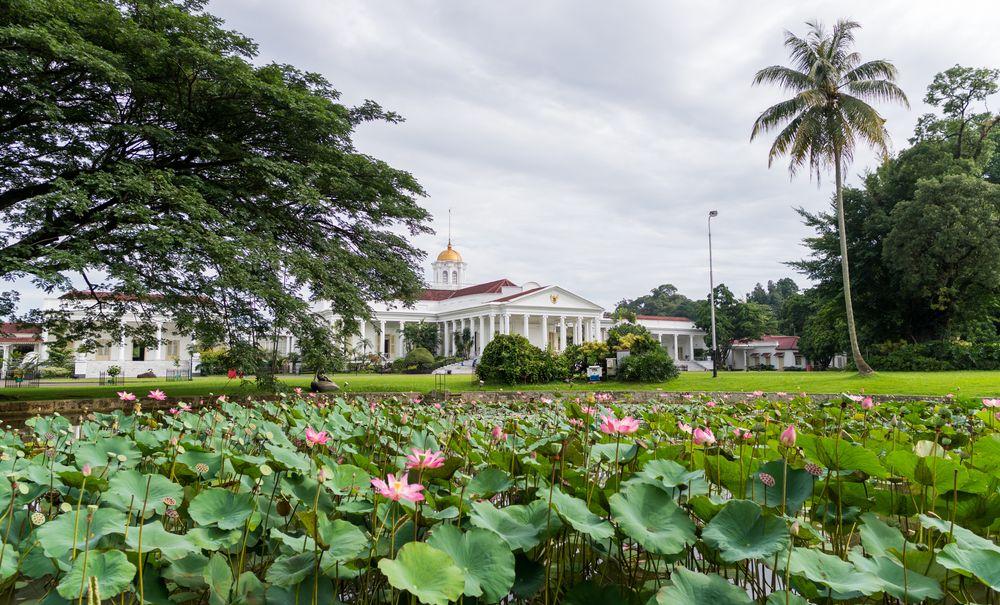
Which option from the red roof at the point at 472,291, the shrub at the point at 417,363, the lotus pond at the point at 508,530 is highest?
the red roof at the point at 472,291

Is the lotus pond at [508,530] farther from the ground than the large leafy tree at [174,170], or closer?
closer

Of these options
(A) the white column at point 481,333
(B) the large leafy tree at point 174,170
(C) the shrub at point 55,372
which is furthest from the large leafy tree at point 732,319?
(C) the shrub at point 55,372

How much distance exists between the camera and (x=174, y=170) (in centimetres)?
1064

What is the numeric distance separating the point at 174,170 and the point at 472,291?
43179mm

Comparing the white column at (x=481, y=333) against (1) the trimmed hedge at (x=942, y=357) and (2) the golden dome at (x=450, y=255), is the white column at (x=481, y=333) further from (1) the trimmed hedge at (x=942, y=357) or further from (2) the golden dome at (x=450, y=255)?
(1) the trimmed hedge at (x=942, y=357)

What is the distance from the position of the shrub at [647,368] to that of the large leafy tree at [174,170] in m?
7.96

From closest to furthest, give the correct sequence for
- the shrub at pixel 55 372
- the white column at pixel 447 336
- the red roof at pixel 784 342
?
the shrub at pixel 55 372
the red roof at pixel 784 342
the white column at pixel 447 336

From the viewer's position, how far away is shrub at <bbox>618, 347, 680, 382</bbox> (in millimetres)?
16500

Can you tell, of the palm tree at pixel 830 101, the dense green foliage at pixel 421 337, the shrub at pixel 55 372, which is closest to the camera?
the palm tree at pixel 830 101

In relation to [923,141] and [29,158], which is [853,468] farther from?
[923,141]

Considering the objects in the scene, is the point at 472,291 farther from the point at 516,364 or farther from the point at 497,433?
the point at 497,433

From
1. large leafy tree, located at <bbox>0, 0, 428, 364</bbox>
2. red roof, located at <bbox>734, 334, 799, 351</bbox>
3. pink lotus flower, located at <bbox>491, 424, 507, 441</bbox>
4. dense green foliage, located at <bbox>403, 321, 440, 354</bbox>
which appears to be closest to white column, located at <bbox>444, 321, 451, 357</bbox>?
dense green foliage, located at <bbox>403, 321, 440, 354</bbox>

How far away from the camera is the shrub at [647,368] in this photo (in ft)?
54.1

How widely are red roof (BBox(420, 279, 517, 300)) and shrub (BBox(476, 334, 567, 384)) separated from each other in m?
33.7
